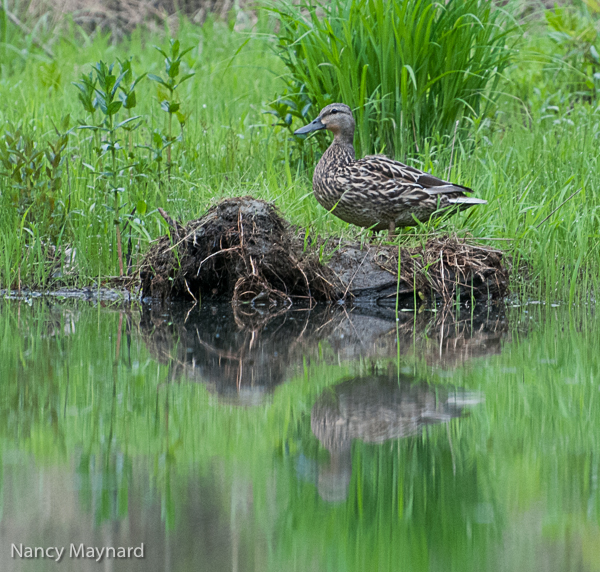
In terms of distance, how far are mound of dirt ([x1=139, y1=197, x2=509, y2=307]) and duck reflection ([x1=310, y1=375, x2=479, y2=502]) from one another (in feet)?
7.57

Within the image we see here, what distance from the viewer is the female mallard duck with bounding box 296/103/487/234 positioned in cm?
571

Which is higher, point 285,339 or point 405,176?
point 405,176

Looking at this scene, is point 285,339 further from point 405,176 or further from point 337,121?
point 337,121

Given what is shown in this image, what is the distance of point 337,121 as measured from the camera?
21.0ft

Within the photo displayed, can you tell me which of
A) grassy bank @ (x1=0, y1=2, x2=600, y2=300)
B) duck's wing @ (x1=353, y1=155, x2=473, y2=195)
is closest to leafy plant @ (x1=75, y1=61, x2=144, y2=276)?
grassy bank @ (x1=0, y1=2, x2=600, y2=300)

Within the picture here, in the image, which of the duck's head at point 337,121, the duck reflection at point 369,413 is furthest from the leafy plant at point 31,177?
the duck reflection at point 369,413

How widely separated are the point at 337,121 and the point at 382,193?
37.3 inches

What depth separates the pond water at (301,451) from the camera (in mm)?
1953

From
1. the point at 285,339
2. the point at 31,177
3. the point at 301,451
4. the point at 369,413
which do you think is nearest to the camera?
the point at 301,451

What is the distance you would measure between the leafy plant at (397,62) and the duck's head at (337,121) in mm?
499

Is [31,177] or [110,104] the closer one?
[110,104]

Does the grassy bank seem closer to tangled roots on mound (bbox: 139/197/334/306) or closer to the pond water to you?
tangled roots on mound (bbox: 139/197/334/306)

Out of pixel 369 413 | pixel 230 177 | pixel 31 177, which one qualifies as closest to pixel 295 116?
pixel 230 177

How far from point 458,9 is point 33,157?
3.51 m
